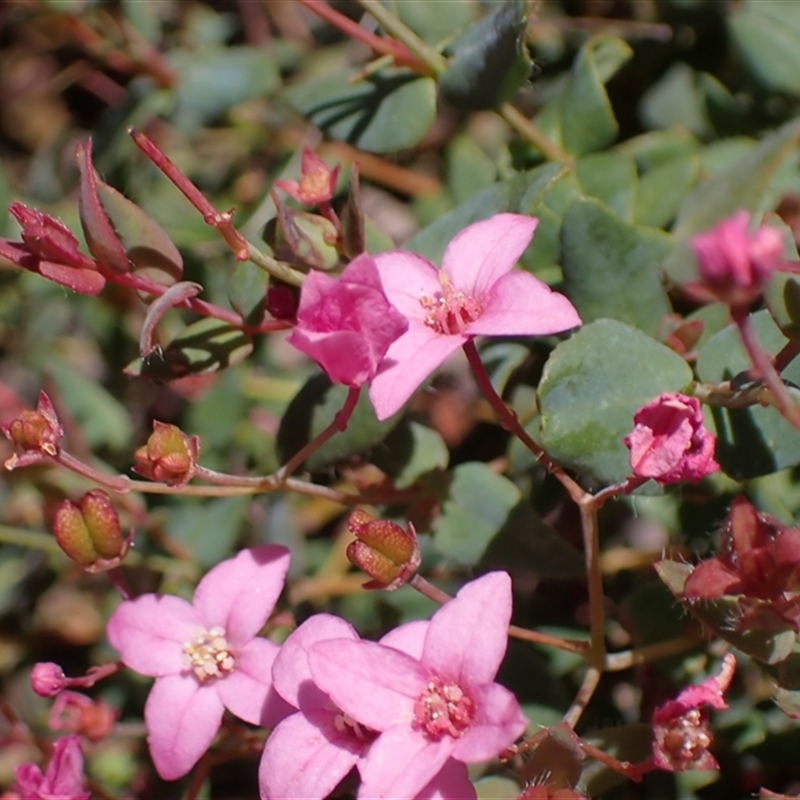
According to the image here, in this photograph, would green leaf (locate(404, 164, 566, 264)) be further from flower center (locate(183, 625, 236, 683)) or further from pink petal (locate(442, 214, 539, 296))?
flower center (locate(183, 625, 236, 683))

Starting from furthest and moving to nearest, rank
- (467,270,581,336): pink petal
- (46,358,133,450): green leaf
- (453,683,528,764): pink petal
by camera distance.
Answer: (46,358,133,450): green leaf < (467,270,581,336): pink petal < (453,683,528,764): pink petal

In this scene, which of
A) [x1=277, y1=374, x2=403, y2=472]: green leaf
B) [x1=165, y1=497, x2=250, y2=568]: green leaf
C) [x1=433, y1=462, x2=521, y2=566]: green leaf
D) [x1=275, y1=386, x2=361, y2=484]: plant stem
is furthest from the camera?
[x1=165, y1=497, x2=250, y2=568]: green leaf

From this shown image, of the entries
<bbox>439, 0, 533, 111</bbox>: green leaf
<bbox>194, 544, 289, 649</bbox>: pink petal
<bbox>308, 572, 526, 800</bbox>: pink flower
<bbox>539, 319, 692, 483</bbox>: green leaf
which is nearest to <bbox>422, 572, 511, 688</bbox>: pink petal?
<bbox>308, 572, 526, 800</bbox>: pink flower

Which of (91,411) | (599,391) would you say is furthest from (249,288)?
(91,411)

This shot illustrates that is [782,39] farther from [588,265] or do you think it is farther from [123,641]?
[123,641]

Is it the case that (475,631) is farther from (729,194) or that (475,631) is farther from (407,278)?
(729,194)

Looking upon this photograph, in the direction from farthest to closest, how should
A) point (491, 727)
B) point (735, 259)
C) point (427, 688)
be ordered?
point (427, 688) → point (491, 727) → point (735, 259)

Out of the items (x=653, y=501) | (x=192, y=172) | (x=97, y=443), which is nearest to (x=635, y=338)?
(x=653, y=501)

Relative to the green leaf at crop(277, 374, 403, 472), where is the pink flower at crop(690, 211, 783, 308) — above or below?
above
